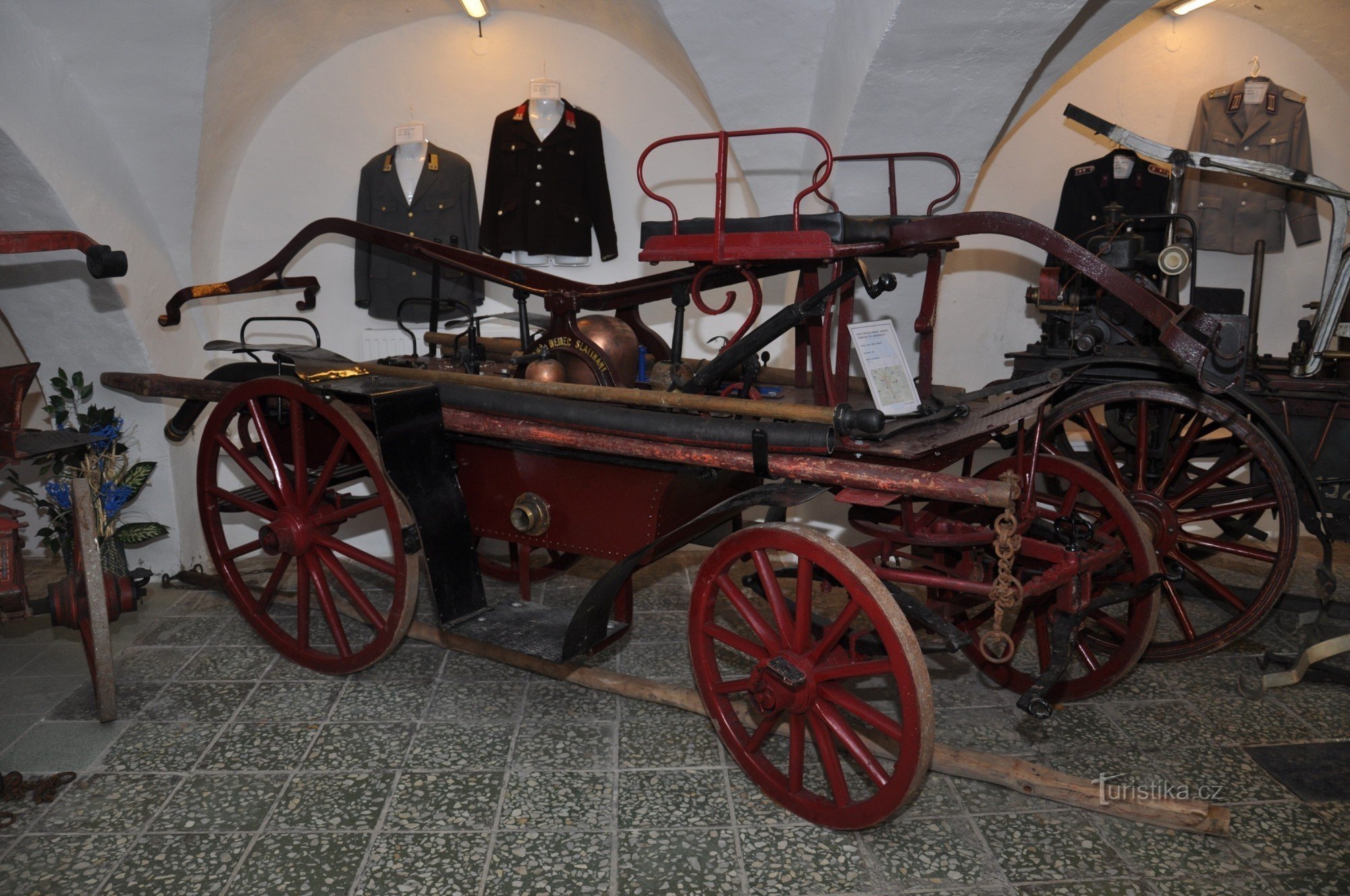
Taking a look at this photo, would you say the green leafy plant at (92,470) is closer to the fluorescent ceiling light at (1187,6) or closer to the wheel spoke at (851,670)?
the fluorescent ceiling light at (1187,6)

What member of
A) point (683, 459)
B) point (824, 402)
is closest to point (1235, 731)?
point (824, 402)

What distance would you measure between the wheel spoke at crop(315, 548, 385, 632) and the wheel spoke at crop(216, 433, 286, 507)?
276mm

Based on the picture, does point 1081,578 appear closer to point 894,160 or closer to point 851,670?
point 851,670

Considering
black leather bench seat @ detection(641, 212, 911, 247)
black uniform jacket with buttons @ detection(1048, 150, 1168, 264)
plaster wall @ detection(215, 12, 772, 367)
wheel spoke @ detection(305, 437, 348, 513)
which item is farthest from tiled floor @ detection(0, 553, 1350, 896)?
plaster wall @ detection(215, 12, 772, 367)

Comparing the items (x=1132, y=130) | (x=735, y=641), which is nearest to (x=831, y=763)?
(x=735, y=641)

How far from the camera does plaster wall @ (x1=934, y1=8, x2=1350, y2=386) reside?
5.32 meters

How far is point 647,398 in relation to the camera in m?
3.09

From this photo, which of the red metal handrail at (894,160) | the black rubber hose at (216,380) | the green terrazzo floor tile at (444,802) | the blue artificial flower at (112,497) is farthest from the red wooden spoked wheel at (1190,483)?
the blue artificial flower at (112,497)

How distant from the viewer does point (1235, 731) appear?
3312 mm

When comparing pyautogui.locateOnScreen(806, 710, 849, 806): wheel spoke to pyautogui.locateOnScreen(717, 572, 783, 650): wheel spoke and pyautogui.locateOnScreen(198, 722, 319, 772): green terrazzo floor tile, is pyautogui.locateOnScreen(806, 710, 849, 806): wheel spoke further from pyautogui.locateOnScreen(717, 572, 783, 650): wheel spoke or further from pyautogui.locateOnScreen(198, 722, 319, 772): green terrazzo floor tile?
pyautogui.locateOnScreen(198, 722, 319, 772): green terrazzo floor tile

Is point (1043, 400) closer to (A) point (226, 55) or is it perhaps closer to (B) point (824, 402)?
(B) point (824, 402)

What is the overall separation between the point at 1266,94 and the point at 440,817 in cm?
574

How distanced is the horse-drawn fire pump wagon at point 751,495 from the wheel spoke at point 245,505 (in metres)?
0.02

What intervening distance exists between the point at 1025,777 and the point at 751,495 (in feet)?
4.05
